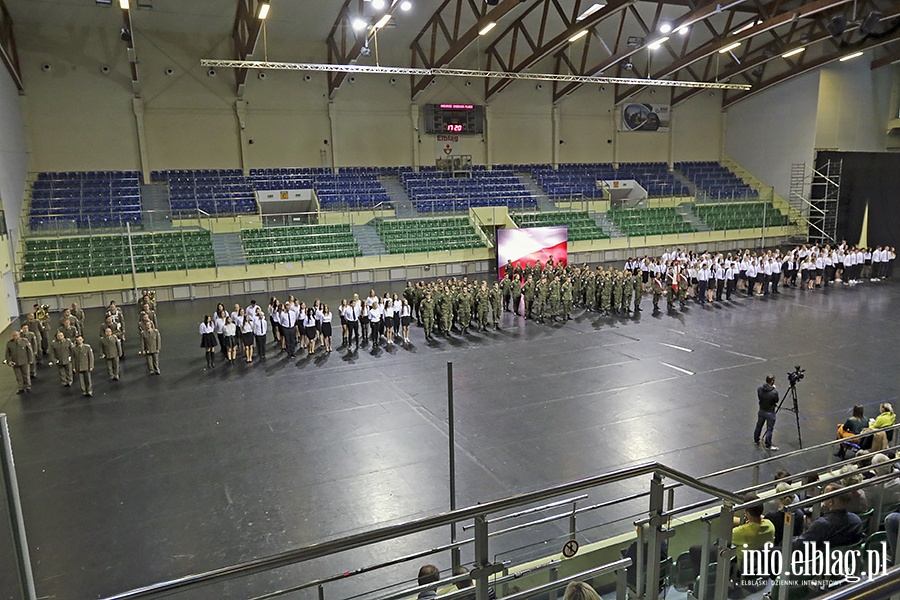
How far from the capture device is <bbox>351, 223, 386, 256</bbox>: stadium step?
2492 cm

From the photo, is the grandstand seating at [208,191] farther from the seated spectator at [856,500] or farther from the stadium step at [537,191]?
the seated spectator at [856,500]

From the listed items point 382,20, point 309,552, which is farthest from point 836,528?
point 382,20

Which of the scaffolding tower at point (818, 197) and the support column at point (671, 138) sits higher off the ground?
the support column at point (671, 138)

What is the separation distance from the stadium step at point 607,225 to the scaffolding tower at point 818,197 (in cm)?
1014

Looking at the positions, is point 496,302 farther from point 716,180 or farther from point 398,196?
point 716,180

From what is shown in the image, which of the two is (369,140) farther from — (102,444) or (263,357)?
(102,444)

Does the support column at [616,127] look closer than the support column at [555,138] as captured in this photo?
No

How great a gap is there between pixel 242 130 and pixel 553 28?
15.2 metres

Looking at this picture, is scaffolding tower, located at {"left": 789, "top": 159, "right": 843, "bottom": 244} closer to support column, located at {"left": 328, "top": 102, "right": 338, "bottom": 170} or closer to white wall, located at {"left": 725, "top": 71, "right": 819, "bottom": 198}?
white wall, located at {"left": 725, "top": 71, "right": 819, "bottom": 198}

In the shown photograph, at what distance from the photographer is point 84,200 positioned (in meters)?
23.7

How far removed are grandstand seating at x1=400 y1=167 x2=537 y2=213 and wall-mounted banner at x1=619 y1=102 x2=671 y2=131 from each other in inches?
346

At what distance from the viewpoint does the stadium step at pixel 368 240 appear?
981 inches

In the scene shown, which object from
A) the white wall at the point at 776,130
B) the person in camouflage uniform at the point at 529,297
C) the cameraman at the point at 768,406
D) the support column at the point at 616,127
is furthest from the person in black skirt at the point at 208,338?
the white wall at the point at 776,130

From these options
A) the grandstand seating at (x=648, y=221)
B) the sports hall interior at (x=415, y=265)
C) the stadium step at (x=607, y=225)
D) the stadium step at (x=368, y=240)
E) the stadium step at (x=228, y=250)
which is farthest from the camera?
the grandstand seating at (x=648, y=221)
